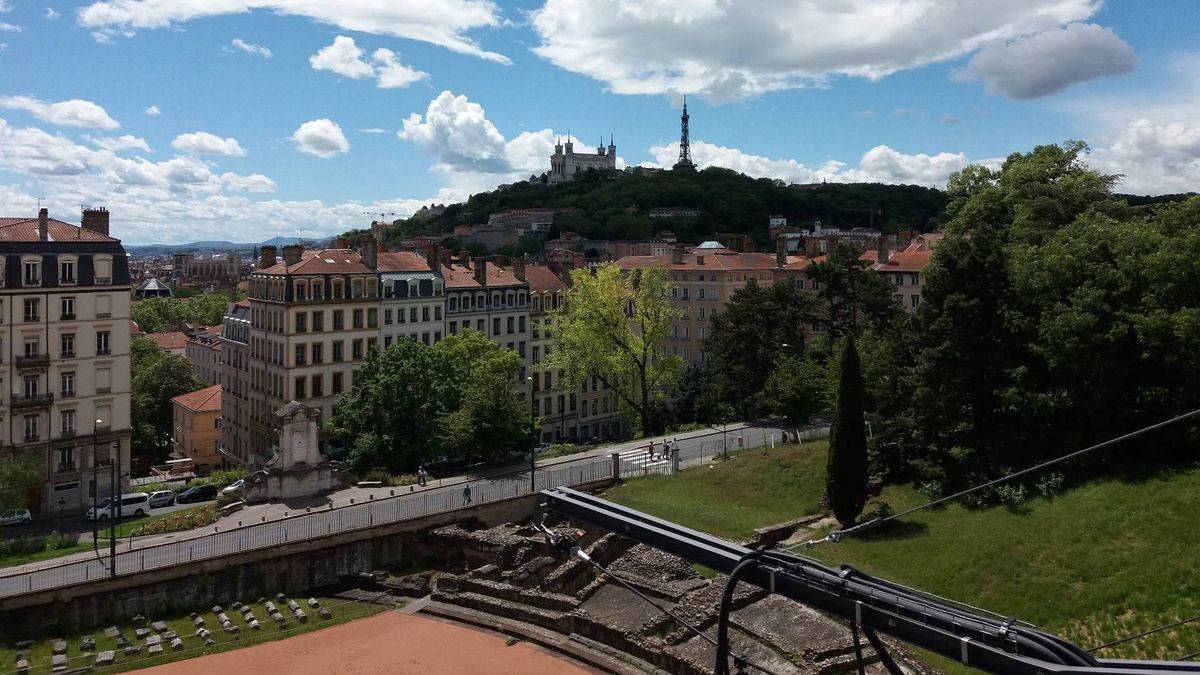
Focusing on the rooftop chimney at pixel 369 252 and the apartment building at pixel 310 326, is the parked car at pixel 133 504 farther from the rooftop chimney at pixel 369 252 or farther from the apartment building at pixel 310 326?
the rooftop chimney at pixel 369 252

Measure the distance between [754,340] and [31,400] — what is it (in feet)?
134

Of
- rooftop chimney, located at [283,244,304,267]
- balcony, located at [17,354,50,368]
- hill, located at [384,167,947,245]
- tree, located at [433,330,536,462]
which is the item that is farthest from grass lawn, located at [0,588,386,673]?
hill, located at [384,167,947,245]

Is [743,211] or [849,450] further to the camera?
[743,211]

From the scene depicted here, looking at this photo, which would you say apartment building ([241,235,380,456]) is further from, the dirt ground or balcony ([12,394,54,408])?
the dirt ground

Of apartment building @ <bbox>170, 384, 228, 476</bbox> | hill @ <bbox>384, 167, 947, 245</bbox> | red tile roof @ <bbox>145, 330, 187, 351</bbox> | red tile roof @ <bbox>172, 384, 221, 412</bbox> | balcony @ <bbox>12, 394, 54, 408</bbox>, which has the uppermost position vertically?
hill @ <bbox>384, 167, 947, 245</bbox>

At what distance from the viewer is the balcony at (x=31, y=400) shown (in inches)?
1735

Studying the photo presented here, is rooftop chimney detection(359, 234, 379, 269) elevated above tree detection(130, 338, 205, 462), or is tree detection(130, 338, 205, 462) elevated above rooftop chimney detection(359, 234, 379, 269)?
rooftop chimney detection(359, 234, 379, 269)

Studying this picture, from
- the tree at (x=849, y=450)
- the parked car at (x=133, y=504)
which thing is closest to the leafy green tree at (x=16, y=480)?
the parked car at (x=133, y=504)

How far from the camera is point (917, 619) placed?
41.5ft

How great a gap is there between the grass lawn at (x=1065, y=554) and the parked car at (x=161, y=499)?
83.1 ft

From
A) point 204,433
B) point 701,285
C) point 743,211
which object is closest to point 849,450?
point 701,285

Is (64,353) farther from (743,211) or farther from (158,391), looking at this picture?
(743,211)

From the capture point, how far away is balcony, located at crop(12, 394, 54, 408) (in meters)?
44.1

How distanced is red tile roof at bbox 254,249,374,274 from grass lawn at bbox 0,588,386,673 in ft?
94.3
